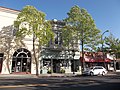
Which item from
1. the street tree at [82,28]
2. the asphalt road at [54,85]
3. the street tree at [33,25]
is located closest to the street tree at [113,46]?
the street tree at [82,28]

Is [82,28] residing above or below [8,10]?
below

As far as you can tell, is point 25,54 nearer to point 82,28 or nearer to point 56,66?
point 56,66

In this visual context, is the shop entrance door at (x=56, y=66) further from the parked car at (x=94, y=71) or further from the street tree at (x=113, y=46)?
the street tree at (x=113, y=46)

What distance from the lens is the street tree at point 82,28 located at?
34.4 metres

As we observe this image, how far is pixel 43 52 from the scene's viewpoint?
34156 millimetres

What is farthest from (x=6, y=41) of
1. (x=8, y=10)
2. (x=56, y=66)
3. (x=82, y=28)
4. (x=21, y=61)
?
(x=82, y=28)

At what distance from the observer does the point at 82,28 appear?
3434cm

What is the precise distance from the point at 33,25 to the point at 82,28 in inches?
350

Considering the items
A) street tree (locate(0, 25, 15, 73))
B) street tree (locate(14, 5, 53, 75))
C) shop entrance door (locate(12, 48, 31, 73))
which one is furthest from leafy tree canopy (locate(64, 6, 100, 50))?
street tree (locate(0, 25, 15, 73))

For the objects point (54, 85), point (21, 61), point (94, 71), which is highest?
point (21, 61)

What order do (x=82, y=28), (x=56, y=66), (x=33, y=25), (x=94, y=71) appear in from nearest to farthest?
(x=33, y=25)
(x=94, y=71)
(x=82, y=28)
(x=56, y=66)

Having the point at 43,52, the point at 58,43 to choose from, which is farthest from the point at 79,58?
the point at 43,52

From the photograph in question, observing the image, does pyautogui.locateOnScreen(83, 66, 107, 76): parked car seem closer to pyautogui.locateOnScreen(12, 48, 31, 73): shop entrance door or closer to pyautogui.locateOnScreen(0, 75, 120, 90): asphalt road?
pyautogui.locateOnScreen(12, 48, 31, 73): shop entrance door

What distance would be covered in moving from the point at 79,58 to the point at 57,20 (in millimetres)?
8439
